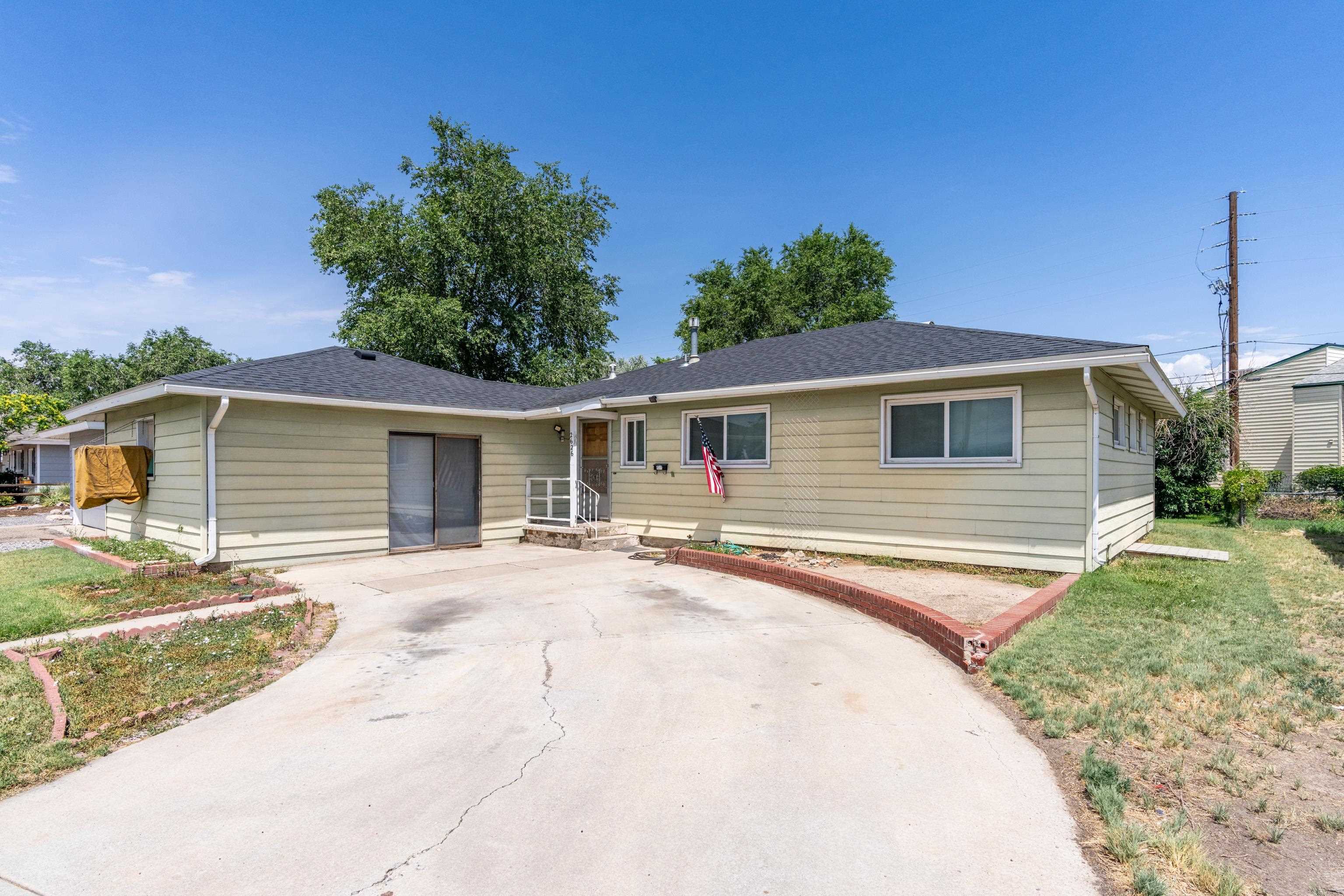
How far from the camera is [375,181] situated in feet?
88.3

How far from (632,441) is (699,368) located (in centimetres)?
197

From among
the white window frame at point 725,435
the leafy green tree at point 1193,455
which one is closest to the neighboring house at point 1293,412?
the leafy green tree at point 1193,455

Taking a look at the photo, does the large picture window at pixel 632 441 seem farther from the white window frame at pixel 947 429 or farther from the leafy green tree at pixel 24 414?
the leafy green tree at pixel 24 414

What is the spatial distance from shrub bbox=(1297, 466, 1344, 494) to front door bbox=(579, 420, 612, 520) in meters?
19.9

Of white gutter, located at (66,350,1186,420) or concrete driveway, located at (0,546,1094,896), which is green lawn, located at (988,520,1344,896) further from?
white gutter, located at (66,350,1186,420)

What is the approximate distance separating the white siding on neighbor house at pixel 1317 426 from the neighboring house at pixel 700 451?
11.2m

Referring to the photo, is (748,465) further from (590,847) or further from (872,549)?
(590,847)

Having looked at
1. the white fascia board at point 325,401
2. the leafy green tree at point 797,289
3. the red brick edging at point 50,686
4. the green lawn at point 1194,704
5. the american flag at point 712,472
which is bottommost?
the red brick edging at point 50,686

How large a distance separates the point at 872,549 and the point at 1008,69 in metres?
15.3

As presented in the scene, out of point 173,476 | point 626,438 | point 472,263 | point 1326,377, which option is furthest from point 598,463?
point 1326,377

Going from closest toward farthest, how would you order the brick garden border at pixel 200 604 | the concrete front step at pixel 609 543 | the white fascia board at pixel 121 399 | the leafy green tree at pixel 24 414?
the brick garden border at pixel 200 604
the white fascia board at pixel 121 399
the concrete front step at pixel 609 543
the leafy green tree at pixel 24 414

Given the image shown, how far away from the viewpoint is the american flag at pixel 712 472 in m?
10.5

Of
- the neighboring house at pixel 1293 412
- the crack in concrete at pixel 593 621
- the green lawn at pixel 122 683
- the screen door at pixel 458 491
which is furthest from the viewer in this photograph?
the neighboring house at pixel 1293 412

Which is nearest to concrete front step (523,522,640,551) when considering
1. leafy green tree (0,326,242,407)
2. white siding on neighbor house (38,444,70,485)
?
white siding on neighbor house (38,444,70,485)
